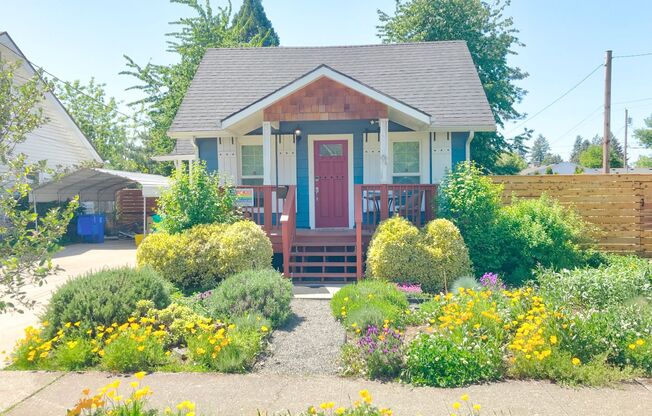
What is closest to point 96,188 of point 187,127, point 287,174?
point 187,127

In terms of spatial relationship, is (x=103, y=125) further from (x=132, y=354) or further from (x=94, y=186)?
(x=132, y=354)

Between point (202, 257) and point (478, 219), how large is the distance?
5247 mm

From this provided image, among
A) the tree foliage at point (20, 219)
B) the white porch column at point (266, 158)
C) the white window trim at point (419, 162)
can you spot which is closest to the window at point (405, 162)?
the white window trim at point (419, 162)

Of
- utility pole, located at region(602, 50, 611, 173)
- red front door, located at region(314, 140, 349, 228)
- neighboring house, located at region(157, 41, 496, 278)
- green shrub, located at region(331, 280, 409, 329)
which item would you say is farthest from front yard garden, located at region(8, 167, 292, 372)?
utility pole, located at region(602, 50, 611, 173)

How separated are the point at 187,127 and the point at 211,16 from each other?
43.3ft

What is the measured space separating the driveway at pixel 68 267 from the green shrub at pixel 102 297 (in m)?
0.33

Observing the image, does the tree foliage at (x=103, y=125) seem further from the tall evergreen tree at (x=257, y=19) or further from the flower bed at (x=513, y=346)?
the flower bed at (x=513, y=346)

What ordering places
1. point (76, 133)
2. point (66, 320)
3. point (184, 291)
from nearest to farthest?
point (66, 320), point (184, 291), point (76, 133)

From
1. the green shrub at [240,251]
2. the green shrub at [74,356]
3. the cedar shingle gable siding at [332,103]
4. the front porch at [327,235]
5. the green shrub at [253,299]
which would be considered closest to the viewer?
the green shrub at [74,356]

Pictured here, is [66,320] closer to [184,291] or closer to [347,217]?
[184,291]

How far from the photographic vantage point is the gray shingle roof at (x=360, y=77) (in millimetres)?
11141

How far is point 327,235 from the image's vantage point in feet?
32.4

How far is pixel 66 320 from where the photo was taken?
17.9ft

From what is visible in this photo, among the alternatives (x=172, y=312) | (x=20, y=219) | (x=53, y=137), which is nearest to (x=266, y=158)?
(x=172, y=312)
